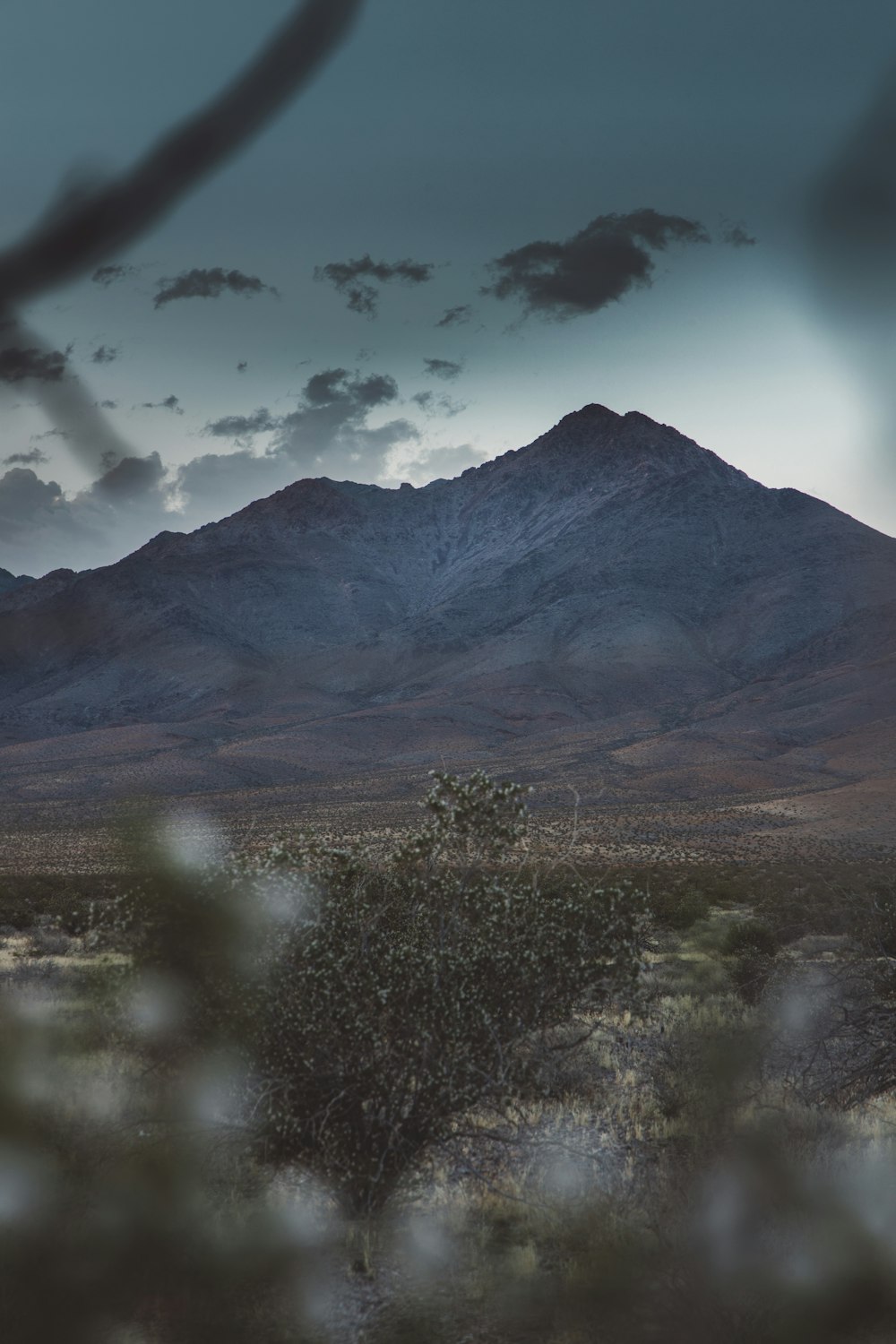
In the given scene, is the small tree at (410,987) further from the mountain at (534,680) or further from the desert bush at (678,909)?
the mountain at (534,680)

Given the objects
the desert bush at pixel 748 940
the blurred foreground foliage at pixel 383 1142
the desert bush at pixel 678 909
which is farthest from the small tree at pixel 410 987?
the desert bush at pixel 678 909

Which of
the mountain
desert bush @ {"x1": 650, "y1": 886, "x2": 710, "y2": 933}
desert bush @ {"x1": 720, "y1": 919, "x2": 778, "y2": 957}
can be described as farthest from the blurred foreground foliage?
the mountain

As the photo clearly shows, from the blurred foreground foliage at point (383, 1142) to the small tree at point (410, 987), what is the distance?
0.09 feet

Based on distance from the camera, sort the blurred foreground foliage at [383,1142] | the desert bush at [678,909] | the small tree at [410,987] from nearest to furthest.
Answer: the blurred foreground foliage at [383,1142] → the small tree at [410,987] → the desert bush at [678,909]

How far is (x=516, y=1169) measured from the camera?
912 centimetres

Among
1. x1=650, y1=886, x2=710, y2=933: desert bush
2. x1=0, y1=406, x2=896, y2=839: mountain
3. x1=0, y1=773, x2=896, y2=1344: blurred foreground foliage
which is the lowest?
x1=650, y1=886, x2=710, y2=933: desert bush

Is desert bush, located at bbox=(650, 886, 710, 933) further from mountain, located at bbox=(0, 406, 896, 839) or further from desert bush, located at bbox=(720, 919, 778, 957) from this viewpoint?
mountain, located at bbox=(0, 406, 896, 839)

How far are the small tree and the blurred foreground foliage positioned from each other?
3 cm

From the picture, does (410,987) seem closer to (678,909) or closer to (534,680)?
(678,909)

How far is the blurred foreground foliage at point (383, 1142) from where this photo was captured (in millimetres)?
6102

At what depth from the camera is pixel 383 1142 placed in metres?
8.10

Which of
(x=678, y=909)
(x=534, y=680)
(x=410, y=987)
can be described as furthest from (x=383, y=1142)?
(x=534, y=680)

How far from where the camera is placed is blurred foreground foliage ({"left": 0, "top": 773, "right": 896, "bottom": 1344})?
6102 millimetres

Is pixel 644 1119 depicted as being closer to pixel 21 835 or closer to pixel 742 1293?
pixel 742 1293
